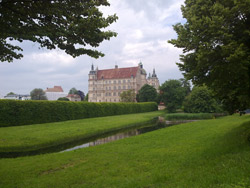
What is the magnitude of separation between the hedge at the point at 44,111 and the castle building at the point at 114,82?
52023 millimetres

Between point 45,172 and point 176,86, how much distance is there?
54194mm

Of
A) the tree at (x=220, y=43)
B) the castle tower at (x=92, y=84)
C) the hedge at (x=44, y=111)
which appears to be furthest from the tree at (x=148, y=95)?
the tree at (x=220, y=43)

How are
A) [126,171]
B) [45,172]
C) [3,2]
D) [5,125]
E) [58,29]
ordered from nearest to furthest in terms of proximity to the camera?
1. [3,2]
2. [58,29]
3. [126,171]
4. [45,172]
5. [5,125]

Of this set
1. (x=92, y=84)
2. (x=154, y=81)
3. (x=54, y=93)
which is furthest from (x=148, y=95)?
(x=54, y=93)

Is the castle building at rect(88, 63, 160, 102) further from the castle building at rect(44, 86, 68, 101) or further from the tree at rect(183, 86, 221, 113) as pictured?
the tree at rect(183, 86, 221, 113)

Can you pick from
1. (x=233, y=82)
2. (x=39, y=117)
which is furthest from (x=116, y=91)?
(x=233, y=82)

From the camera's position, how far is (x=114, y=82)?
320 feet

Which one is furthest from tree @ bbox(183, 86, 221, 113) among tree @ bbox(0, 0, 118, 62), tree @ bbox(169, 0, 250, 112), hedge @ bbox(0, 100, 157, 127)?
tree @ bbox(0, 0, 118, 62)

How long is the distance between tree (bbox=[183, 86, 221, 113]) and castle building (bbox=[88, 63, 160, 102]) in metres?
47.5

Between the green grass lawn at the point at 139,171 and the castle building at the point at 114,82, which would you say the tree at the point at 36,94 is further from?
the green grass lawn at the point at 139,171

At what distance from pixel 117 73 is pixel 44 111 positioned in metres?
72.6

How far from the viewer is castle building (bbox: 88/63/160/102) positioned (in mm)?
94250

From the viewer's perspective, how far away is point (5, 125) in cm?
2284

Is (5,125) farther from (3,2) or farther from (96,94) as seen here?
(96,94)
